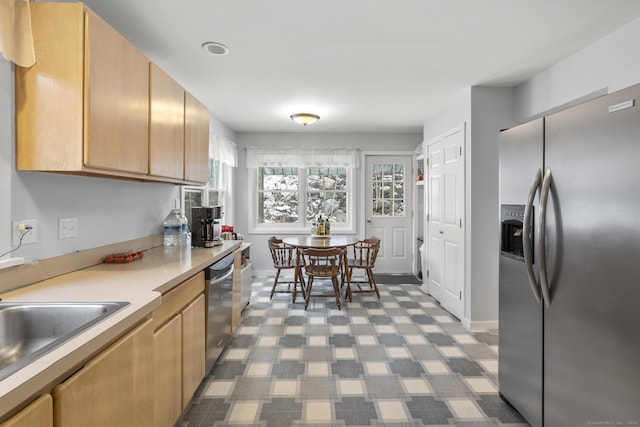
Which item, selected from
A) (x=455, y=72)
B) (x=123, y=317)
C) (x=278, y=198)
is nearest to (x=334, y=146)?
(x=278, y=198)

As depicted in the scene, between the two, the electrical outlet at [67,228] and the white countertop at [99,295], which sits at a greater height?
the electrical outlet at [67,228]

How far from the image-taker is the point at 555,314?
1.59m

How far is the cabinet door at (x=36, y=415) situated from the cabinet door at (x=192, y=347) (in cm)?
97

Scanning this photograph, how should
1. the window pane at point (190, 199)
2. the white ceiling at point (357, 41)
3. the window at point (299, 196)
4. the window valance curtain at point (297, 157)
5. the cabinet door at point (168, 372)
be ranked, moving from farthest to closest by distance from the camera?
the window at point (299, 196), the window valance curtain at point (297, 157), the window pane at point (190, 199), the white ceiling at point (357, 41), the cabinet door at point (168, 372)

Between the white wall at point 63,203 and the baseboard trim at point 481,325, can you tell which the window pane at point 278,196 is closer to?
the white wall at point 63,203

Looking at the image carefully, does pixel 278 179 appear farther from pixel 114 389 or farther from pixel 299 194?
pixel 114 389

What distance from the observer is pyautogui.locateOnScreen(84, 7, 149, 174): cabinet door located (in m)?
1.44

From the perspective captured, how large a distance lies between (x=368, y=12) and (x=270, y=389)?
2.48m

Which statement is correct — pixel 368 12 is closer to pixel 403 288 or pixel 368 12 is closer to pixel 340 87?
pixel 340 87

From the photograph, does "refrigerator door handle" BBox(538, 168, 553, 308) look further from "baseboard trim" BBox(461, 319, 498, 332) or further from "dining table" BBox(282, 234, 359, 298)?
"dining table" BBox(282, 234, 359, 298)

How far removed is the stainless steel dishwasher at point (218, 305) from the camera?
221 cm

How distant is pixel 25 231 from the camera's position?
59.4 inches

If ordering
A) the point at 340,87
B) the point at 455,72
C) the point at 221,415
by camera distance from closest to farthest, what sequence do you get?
the point at 221,415 → the point at 455,72 → the point at 340,87

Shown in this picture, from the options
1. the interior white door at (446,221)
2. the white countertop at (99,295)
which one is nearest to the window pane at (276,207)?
the interior white door at (446,221)
